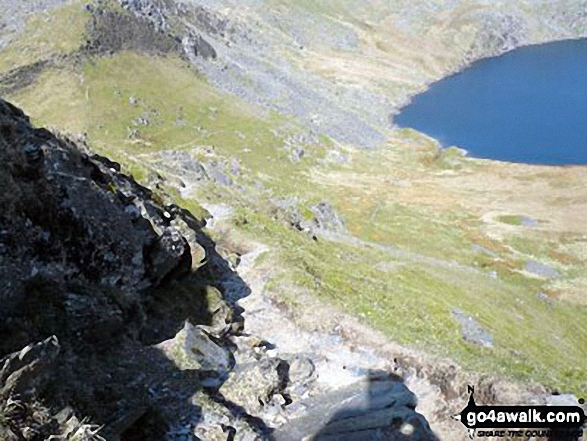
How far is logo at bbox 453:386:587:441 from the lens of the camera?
23734 mm

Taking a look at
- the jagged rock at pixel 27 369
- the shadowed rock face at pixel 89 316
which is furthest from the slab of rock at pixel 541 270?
the jagged rock at pixel 27 369

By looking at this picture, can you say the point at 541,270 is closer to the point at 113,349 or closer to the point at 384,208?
the point at 384,208

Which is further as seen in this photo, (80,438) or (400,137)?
(400,137)

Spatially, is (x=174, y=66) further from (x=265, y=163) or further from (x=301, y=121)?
(x=265, y=163)

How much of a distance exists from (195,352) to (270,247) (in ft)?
82.8

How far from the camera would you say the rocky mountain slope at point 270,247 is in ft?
80.2

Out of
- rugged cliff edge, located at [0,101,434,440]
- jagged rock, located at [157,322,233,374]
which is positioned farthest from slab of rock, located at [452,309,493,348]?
jagged rock, located at [157,322,233,374]

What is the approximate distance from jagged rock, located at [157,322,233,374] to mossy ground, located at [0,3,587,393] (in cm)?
1332

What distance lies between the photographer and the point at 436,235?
111 m

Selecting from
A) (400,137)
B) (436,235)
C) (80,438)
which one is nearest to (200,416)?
(80,438)

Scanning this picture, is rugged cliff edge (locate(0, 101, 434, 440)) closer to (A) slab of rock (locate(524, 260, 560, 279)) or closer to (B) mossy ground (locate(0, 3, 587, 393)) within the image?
(B) mossy ground (locate(0, 3, 587, 393))

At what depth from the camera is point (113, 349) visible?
22.8 m

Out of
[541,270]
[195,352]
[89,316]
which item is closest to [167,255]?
[195,352]

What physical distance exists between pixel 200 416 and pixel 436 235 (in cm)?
9534
